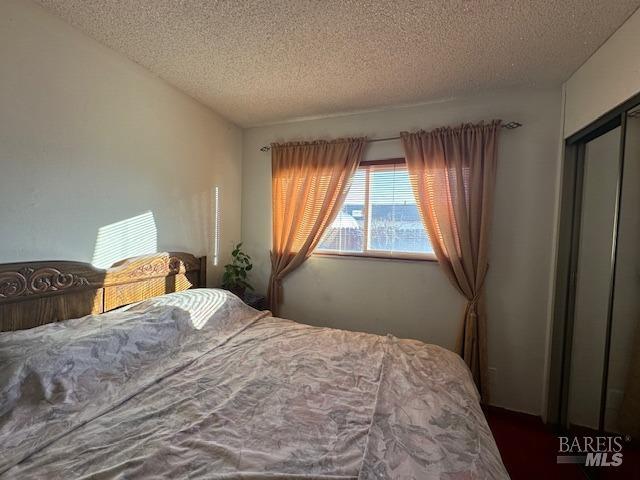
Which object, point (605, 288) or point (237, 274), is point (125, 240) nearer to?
point (237, 274)

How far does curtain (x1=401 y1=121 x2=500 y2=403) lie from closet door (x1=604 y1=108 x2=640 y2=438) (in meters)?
0.74

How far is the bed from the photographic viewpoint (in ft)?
2.87

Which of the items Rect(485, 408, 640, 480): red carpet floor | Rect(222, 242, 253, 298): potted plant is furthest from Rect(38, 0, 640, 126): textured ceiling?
Rect(485, 408, 640, 480): red carpet floor

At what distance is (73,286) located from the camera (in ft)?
5.14

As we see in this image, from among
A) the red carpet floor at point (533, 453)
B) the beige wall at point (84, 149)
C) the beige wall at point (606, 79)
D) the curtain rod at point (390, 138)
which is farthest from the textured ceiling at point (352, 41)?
the red carpet floor at point (533, 453)

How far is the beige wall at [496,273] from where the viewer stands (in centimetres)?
214

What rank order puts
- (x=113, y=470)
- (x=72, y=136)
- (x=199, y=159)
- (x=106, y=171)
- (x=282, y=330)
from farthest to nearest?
(x=199, y=159)
(x=282, y=330)
(x=106, y=171)
(x=72, y=136)
(x=113, y=470)

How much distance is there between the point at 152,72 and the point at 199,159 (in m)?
0.70

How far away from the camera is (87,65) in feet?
5.39

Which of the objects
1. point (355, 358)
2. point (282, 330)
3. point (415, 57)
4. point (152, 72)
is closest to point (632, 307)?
point (355, 358)

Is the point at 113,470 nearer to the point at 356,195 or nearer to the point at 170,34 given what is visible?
the point at 170,34

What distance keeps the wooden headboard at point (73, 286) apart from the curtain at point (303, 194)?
0.97 meters

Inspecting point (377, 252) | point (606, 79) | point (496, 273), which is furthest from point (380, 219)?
point (606, 79)

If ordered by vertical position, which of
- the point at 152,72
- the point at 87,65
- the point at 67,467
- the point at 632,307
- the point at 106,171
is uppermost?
the point at 152,72
